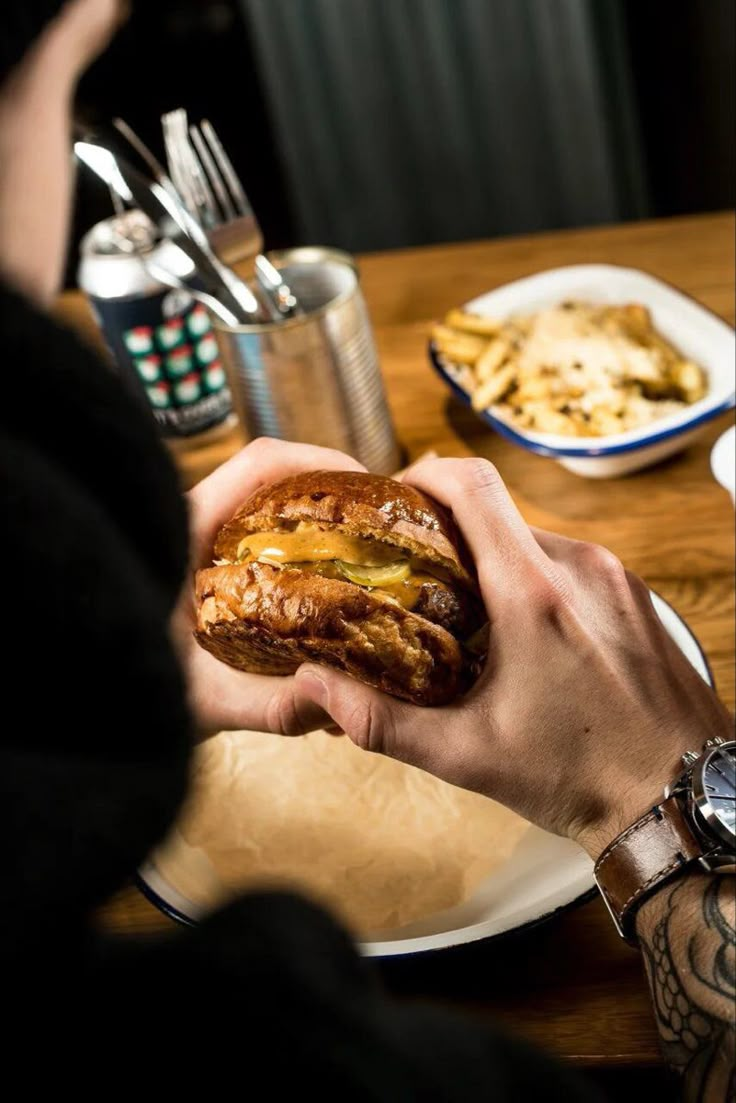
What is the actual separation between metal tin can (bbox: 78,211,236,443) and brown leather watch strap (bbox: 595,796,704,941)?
0.92 m

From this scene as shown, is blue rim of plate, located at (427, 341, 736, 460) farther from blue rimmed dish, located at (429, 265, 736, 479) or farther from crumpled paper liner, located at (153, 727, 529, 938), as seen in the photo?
crumpled paper liner, located at (153, 727, 529, 938)

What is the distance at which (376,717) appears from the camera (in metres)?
1.00

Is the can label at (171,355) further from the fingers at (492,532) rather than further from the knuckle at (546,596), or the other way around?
the knuckle at (546,596)

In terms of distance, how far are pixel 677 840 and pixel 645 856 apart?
3 centimetres

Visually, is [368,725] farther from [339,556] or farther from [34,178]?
[34,178]

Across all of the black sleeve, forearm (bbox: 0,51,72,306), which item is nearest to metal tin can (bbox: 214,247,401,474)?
forearm (bbox: 0,51,72,306)

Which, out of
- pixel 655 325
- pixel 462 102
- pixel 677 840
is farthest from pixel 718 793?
pixel 462 102

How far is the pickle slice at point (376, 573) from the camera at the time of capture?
1048 mm

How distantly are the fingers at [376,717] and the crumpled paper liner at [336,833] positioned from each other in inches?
5.4

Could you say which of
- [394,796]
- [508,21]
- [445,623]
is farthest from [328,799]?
[508,21]

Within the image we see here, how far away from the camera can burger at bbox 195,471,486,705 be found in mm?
1002

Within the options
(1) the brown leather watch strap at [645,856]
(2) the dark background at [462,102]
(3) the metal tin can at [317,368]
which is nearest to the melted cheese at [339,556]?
(1) the brown leather watch strap at [645,856]

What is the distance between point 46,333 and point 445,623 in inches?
25.5

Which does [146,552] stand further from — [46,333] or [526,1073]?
[526,1073]
